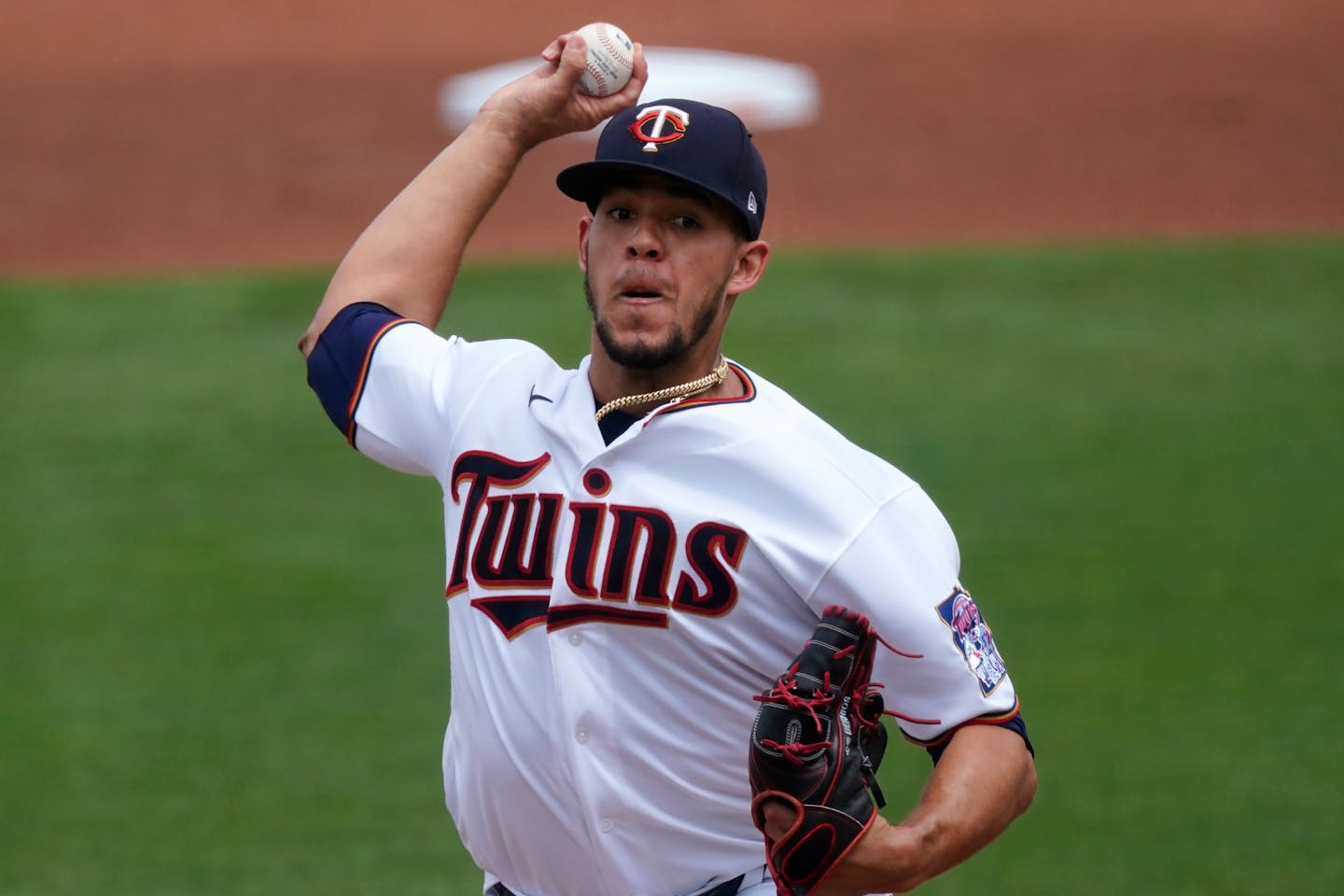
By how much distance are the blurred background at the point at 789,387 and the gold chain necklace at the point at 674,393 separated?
328cm

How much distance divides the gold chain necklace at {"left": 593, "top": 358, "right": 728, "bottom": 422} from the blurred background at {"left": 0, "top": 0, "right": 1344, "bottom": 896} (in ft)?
10.8

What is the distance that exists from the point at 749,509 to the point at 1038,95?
13183 mm

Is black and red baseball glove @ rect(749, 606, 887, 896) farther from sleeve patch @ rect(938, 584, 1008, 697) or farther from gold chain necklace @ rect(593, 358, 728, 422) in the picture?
gold chain necklace @ rect(593, 358, 728, 422)

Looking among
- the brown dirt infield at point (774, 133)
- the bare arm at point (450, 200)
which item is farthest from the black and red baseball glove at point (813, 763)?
the brown dirt infield at point (774, 133)

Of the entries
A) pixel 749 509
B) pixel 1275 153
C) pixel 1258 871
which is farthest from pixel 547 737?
pixel 1275 153

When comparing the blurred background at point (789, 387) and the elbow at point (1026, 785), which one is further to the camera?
the blurred background at point (789, 387)

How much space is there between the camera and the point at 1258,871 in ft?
19.2

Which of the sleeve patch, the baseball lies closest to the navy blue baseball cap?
the baseball

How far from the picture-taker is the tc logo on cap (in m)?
2.82

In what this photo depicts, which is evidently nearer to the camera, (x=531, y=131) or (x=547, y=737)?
(x=547, y=737)

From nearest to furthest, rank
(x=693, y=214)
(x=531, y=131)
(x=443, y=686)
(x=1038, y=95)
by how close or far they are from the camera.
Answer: (x=693, y=214) < (x=531, y=131) < (x=443, y=686) < (x=1038, y=95)

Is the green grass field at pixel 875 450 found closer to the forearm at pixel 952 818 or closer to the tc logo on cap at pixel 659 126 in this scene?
the forearm at pixel 952 818

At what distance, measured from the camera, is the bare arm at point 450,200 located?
3.27m

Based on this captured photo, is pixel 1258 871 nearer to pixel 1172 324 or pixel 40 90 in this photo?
pixel 1172 324
